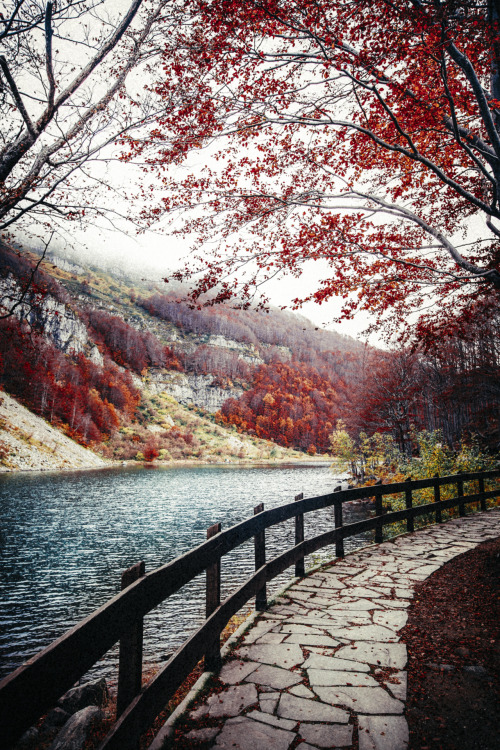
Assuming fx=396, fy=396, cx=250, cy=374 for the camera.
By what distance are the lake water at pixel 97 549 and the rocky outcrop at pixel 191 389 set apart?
333 feet

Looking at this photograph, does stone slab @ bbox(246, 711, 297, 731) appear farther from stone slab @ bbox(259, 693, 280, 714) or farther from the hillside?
the hillside

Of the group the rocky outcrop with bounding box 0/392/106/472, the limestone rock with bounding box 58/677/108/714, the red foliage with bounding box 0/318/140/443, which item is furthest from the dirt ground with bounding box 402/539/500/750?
the red foliage with bounding box 0/318/140/443

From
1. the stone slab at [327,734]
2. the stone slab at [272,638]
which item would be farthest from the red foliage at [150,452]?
the stone slab at [327,734]

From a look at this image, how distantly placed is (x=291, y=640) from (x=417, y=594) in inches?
85.9

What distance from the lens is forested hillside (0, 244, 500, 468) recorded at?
2758 centimetres

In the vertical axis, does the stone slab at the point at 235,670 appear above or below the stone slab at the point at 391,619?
above

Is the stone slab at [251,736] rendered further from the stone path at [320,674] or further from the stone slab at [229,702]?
the stone slab at [229,702]

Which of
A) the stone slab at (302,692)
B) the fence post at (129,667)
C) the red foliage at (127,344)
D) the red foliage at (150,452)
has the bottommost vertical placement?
the red foliage at (150,452)

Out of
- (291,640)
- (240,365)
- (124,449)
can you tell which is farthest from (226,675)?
(240,365)

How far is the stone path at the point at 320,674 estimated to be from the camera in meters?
2.61

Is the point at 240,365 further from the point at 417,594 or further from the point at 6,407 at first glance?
the point at 417,594

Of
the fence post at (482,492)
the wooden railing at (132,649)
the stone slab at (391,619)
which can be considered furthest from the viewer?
the fence post at (482,492)

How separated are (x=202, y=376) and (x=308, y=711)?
14377cm

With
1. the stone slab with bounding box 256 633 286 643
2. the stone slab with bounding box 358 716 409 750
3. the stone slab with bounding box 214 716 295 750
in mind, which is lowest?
the stone slab with bounding box 256 633 286 643
